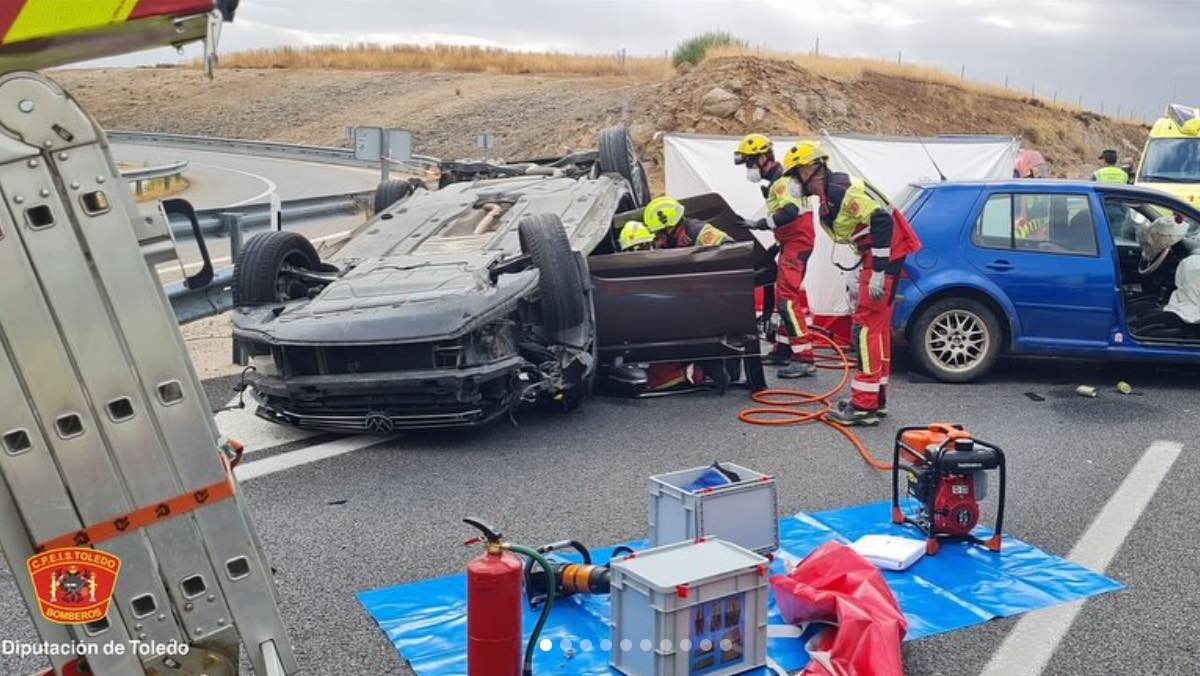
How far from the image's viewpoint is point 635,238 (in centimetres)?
845

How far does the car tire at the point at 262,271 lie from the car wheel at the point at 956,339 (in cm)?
492

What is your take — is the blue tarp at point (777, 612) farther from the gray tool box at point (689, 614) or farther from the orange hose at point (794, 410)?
the orange hose at point (794, 410)

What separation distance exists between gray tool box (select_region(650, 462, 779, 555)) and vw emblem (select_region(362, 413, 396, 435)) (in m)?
2.27

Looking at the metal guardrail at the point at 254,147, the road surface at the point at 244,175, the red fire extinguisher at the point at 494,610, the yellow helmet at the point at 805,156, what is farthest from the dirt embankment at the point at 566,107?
the red fire extinguisher at the point at 494,610

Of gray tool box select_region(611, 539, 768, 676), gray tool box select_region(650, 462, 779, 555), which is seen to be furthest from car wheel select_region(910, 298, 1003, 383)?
gray tool box select_region(611, 539, 768, 676)

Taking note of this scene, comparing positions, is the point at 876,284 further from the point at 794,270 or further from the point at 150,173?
the point at 150,173

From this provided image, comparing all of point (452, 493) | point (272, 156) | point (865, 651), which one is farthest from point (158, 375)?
point (272, 156)

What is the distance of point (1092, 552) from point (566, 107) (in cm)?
3204

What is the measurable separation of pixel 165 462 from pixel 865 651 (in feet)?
8.06

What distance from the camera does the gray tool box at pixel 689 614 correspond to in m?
3.49

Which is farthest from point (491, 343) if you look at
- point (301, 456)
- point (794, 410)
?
point (794, 410)

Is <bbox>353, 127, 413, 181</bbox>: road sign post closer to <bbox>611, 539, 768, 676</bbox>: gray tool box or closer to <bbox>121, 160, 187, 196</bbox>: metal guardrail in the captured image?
<bbox>121, 160, 187, 196</bbox>: metal guardrail

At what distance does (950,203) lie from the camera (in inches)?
340

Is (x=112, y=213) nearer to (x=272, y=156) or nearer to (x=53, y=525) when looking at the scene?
(x=53, y=525)
